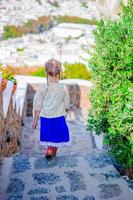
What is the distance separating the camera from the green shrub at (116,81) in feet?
16.4

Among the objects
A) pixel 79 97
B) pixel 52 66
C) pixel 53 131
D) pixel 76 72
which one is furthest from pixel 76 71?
pixel 52 66

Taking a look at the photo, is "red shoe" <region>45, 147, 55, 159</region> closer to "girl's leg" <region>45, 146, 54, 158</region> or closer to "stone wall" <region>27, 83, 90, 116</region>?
"girl's leg" <region>45, 146, 54, 158</region>

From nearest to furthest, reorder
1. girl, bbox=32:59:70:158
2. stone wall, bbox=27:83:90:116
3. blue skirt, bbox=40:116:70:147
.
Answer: girl, bbox=32:59:70:158, blue skirt, bbox=40:116:70:147, stone wall, bbox=27:83:90:116

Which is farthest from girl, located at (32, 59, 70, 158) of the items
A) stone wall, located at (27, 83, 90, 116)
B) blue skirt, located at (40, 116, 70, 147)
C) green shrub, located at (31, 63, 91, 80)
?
green shrub, located at (31, 63, 91, 80)

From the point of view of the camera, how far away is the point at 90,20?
100312 millimetres

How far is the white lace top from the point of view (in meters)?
6.00

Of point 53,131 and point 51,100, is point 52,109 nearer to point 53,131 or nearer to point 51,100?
point 51,100

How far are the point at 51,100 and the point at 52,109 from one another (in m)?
0.13

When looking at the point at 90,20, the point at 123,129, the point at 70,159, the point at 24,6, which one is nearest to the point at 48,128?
the point at 70,159

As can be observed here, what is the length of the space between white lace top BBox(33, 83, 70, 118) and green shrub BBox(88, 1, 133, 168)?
20.8 inches

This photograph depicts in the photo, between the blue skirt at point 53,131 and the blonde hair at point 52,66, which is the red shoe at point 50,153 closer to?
the blue skirt at point 53,131

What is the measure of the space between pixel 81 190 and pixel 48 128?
4.20 feet

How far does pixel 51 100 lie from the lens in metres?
6.03

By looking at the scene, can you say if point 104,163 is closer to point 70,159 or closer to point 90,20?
point 70,159
